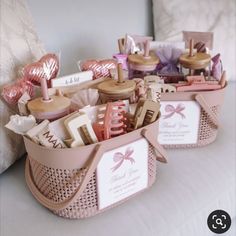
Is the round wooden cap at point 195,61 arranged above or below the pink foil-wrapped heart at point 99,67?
below

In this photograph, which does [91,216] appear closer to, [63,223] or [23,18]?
[63,223]

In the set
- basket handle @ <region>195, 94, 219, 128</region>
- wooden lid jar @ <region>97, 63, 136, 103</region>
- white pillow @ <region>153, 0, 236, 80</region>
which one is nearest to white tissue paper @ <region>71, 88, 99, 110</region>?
wooden lid jar @ <region>97, 63, 136, 103</region>

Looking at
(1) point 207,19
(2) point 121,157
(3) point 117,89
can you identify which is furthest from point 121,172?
(1) point 207,19

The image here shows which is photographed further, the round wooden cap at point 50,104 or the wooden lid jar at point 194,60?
the wooden lid jar at point 194,60

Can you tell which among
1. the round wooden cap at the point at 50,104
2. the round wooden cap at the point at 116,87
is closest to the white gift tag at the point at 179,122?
the round wooden cap at the point at 116,87

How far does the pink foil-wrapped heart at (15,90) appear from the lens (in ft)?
2.26

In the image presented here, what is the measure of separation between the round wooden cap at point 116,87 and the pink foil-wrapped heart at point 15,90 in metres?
0.15

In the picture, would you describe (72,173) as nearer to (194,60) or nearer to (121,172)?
(121,172)

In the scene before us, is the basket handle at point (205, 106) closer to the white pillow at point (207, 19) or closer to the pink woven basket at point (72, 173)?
the pink woven basket at point (72, 173)

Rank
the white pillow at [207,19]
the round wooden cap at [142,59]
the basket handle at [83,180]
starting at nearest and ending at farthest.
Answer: the basket handle at [83,180], the round wooden cap at [142,59], the white pillow at [207,19]

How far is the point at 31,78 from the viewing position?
716mm

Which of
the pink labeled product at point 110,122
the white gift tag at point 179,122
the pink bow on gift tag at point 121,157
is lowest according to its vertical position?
Answer: the white gift tag at point 179,122

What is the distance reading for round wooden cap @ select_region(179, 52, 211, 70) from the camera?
31.2 inches

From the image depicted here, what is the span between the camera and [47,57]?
743 mm
